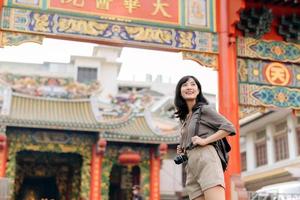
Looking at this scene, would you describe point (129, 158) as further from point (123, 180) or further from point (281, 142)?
point (281, 142)

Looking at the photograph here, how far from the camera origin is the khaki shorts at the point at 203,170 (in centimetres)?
259

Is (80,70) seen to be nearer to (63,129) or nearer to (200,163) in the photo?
(63,129)

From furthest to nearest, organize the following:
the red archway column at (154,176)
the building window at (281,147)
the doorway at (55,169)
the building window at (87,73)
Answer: the building window at (87,73) < the building window at (281,147) < the doorway at (55,169) < the red archway column at (154,176)

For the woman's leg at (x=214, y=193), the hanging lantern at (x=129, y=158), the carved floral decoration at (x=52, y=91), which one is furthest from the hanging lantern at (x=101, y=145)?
the woman's leg at (x=214, y=193)

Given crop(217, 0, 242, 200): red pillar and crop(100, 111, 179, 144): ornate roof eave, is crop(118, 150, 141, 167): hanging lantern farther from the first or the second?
crop(217, 0, 242, 200): red pillar

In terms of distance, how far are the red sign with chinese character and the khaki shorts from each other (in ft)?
16.0

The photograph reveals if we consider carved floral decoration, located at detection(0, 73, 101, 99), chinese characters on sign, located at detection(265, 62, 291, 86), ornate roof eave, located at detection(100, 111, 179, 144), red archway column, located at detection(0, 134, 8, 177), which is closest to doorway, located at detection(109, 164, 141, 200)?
ornate roof eave, located at detection(100, 111, 179, 144)

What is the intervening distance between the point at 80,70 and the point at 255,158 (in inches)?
436

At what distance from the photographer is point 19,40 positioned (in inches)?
270

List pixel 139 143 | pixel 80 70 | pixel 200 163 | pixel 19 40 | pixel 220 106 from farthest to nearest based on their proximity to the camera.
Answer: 1. pixel 80 70
2. pixel 139 143
3. pixel 220 106
4. pixel 19 40
5. pixel 200 163

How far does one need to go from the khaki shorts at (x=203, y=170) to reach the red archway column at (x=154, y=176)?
12.3 m

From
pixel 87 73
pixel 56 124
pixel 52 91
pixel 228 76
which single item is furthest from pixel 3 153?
pixel 87 73

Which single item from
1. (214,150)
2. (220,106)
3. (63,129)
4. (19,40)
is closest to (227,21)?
(220,106)

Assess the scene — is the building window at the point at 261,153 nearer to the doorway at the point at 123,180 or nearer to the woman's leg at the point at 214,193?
A: the doorway at the point at 123,180
